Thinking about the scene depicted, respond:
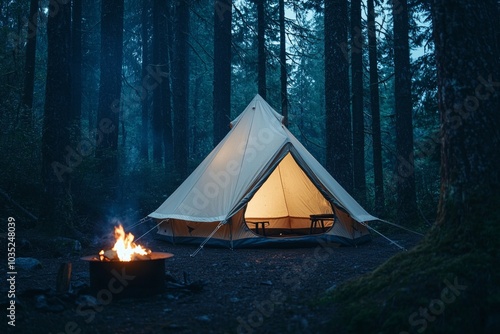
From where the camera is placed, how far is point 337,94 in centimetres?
1177

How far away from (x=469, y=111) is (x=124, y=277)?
3.77 meters

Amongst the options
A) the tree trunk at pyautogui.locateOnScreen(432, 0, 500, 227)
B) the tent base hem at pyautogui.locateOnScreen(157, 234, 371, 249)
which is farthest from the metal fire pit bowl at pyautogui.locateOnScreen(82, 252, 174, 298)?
the tent base hem at pyautogui.locateOnScreen(157, 234, 371, 249)

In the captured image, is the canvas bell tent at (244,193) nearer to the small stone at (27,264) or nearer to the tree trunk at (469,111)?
the small stone at (27,264)

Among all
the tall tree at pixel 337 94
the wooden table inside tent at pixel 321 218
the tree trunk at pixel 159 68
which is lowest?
the wooden table inside tent at pixel 321 218

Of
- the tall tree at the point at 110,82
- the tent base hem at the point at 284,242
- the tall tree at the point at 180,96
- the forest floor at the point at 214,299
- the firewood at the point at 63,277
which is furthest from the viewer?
the tall tree at the point at 180,96

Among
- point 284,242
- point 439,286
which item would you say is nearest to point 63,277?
point 439,286

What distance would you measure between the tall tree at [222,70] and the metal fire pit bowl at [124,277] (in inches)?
406

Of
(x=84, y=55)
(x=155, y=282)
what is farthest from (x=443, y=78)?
(x=84, y=55)

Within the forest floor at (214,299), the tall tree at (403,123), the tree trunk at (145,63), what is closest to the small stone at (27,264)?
the forest floor at (214,299)

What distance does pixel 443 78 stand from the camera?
415cm

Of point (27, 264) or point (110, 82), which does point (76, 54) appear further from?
point (27, 264)

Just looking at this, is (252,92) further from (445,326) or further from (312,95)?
(445,326)

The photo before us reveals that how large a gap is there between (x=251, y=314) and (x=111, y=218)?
27.9 ft

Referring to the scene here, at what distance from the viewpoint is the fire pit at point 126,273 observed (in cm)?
503
